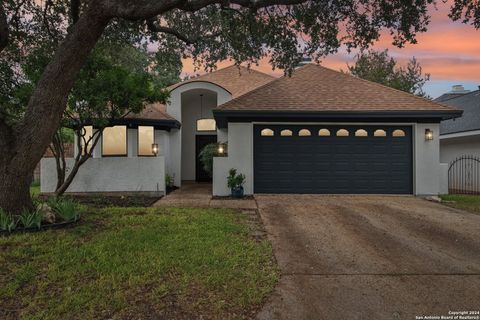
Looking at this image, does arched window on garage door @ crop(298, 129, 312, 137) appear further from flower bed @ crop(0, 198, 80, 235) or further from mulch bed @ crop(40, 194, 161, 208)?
flower bed @ crop(0, 198, 80, 235)

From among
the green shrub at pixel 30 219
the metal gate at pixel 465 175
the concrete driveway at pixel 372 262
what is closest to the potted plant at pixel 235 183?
the concrete driveway at pixel 372 262

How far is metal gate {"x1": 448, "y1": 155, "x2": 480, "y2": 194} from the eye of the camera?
56.6 feet

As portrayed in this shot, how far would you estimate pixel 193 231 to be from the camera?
7.23 metres

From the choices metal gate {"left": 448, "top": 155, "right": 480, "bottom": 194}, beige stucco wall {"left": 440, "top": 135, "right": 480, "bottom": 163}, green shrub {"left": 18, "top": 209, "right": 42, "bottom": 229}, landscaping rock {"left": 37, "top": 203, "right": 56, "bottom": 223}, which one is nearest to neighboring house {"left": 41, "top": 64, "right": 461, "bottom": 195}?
metal gate {"left": 448, "top": 155, "right": 480, "bottom": 194}

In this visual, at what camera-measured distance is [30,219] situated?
6934mm

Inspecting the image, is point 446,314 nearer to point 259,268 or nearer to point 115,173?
point 259,268

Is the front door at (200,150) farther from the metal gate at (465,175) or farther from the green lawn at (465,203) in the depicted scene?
the metal gate at (465,175)

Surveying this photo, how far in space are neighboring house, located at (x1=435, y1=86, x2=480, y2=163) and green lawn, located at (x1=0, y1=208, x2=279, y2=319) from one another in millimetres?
15019

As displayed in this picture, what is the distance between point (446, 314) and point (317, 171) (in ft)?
30.3

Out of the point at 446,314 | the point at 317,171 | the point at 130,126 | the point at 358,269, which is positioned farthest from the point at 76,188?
the point at 446,314

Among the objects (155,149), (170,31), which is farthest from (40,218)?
(155,149)

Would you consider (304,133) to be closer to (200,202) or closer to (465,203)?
(200,202)

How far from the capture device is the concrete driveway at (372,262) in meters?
4.11

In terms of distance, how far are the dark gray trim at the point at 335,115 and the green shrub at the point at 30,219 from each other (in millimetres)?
6800
